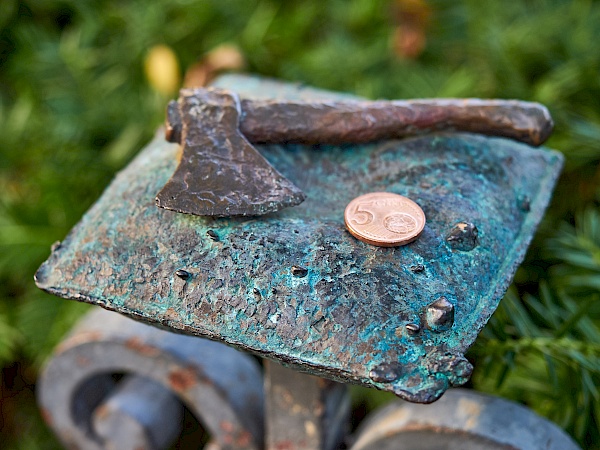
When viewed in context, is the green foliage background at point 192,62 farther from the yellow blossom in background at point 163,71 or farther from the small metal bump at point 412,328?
the small metal bump at point 412,328

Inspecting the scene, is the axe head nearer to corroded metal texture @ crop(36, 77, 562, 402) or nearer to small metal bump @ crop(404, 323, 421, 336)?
corroded metal texture @ crop(36, 77, 562, 402)

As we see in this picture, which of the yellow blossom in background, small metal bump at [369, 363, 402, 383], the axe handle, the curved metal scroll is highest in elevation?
the axe handle

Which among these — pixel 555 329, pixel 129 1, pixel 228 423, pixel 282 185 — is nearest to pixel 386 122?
pixel 282 185

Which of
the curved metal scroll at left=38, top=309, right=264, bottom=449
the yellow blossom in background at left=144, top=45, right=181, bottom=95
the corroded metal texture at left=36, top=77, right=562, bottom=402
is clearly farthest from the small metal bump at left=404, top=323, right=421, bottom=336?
the yellow blossom in background at left=144, top=45, right=181, bottom=95

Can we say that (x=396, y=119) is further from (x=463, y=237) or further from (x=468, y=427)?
(x=468, y=427)

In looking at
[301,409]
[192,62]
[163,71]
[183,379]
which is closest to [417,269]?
Result: [301,409]

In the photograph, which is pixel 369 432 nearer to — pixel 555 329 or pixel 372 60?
pixel 555 329
